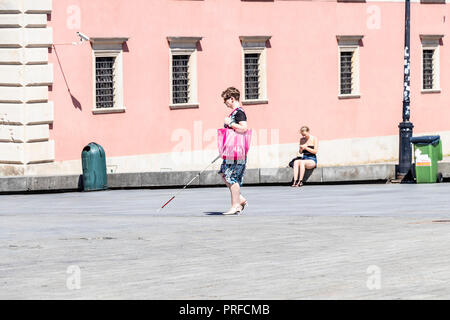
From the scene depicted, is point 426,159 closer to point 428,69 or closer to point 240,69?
point 240,69

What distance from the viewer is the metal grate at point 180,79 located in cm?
3309

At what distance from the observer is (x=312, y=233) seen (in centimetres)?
1547

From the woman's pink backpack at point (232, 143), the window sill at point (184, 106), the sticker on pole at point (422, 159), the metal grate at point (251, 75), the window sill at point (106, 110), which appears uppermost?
the metal grate at point (251, 75)

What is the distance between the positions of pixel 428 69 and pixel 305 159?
1541 cm

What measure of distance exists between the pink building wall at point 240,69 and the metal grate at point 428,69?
0.36 m

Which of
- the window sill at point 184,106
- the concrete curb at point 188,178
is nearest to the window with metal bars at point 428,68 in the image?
the window sill at point 184,106

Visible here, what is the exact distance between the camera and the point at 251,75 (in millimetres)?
35344

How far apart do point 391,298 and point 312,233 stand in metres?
5.05

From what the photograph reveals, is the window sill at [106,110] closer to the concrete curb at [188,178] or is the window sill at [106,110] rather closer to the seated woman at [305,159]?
the concrete curb at [188,178]

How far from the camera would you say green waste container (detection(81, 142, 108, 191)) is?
25594mm

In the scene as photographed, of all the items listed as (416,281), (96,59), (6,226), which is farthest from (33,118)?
(416,281)

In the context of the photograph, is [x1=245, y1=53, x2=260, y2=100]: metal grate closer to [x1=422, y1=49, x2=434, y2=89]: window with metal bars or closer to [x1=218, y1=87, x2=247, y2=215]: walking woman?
[x1=422, y1=49, x2=434, y2=89]: window with metal bars
